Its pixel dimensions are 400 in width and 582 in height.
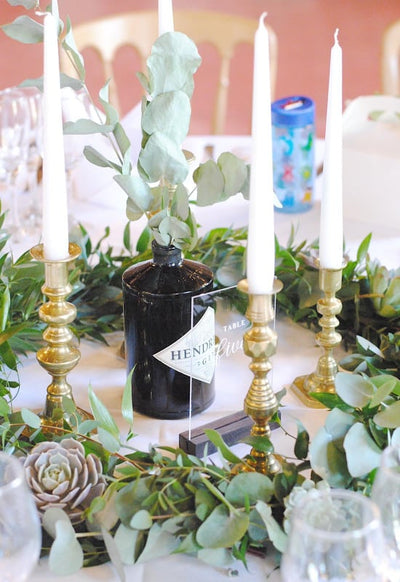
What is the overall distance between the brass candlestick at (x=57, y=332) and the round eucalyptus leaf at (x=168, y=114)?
0.16 meters

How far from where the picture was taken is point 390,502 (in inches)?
30.5

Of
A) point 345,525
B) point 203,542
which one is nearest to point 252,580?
point 203,542

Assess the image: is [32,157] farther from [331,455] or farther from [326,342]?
[331,455]

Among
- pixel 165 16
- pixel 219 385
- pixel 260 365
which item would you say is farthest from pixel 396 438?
pixel 165 16

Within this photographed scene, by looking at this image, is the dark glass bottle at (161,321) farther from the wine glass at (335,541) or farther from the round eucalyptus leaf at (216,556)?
the wine glass at (335,541)

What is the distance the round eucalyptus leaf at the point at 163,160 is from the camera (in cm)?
101

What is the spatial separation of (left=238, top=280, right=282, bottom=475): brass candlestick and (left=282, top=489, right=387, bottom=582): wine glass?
21 centimetres

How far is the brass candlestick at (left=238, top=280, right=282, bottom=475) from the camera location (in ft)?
2.94

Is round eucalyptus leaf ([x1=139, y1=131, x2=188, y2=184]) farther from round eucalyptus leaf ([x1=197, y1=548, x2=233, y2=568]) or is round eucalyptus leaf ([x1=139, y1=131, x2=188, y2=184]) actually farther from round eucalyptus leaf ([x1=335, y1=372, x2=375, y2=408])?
round eucalyptus leaf ([x1=197, y1=548, x2=233, y2=568])

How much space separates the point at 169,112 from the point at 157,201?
116 millimetres

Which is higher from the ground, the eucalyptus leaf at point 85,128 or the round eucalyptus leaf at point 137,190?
the eucalyptus leaf at point 85,128

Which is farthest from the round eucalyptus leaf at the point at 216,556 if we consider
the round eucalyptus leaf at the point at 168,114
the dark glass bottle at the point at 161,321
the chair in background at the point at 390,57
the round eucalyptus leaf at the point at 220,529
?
the chair in background at the point at 390,57

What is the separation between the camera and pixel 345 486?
2.99ft

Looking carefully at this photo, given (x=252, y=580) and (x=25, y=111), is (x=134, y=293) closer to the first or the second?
(x=252, y=580)
